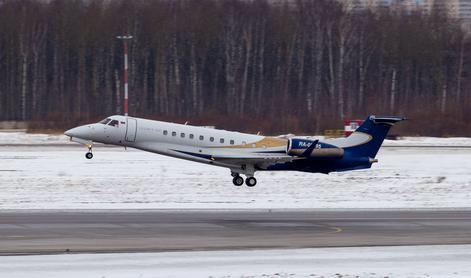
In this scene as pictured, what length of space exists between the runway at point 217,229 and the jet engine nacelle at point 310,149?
265 inches

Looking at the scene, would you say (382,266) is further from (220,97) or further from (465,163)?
(220,97)

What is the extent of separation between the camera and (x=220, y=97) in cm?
→ 8225

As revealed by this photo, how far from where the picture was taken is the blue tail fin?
1463 inches

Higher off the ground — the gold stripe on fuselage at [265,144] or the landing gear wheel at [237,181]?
the gold stripe on fuselage at [265,144]

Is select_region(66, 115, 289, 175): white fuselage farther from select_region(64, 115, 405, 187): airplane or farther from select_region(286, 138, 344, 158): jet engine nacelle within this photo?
select_region(286, 138, 344, 158): jet engine nacelle

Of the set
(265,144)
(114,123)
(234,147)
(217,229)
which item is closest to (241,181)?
(234,147)

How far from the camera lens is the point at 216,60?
8344 cm

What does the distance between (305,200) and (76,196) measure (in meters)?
7.67

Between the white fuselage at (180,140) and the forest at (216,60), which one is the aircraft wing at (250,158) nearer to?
the white fuselage at (180,140)

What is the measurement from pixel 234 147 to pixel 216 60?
47227 mm

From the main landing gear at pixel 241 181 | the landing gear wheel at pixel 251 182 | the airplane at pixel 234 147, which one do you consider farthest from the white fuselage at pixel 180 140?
the landing gear wheel at pixel 251 182

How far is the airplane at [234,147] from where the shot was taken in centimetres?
3612

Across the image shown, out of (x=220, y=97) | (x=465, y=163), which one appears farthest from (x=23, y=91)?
(x=465, y=163)

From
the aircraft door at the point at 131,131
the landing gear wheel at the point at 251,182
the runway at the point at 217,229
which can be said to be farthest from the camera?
the landing gear wheel at the point at 251,182
